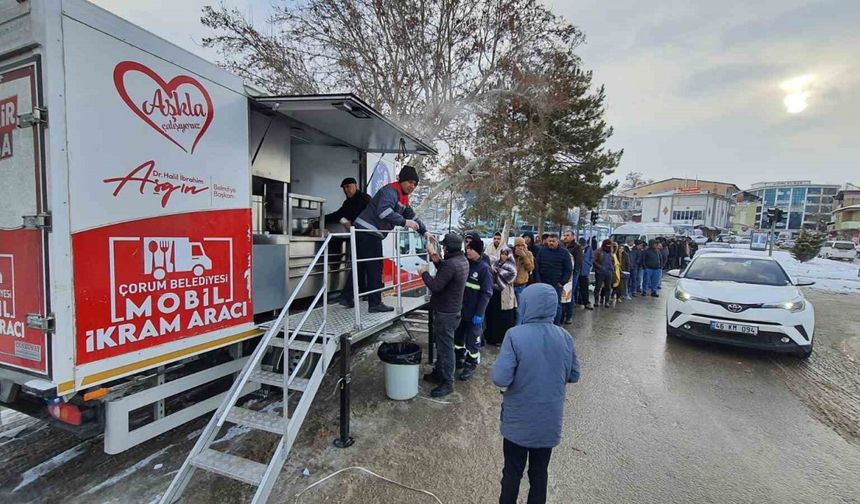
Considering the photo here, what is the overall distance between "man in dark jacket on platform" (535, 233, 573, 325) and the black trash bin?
357 centimetres

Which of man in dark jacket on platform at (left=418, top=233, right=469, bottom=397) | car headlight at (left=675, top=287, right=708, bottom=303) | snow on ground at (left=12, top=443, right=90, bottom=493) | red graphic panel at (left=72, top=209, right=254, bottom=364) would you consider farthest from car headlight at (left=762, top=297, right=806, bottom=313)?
snow on ground at (left=12, top=443, right=90, bottom=493)

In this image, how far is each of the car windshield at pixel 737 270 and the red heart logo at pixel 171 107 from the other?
778 cm

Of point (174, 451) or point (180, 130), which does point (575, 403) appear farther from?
point (180, 130)

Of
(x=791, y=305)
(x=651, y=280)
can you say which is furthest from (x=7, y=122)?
(x=651, y=280)

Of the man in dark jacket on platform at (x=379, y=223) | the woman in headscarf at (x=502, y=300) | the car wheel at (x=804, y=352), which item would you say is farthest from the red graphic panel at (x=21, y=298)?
the car wheel at (x=804, y=352)

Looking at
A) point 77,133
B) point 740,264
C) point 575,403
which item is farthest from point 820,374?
point 77,133

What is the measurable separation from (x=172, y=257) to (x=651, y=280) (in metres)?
12.8

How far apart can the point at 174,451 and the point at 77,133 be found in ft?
8.24

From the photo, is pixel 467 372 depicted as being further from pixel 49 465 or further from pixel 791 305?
pixel 791 305

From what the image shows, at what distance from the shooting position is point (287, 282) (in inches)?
160

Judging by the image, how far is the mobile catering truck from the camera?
7.19 feet

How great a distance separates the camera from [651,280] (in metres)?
12.2

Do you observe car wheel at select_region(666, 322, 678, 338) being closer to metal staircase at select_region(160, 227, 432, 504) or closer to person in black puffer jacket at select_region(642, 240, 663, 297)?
metal staircase at select_region(160, 227, 432, 504)

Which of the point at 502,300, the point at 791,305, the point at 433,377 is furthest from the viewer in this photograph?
the point at 502,300
